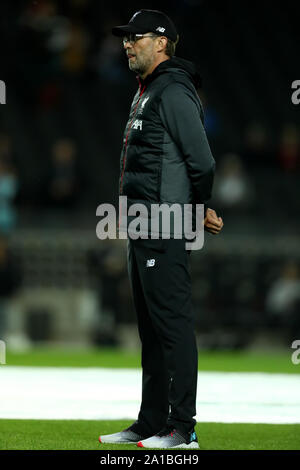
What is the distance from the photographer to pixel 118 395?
7.97 meters

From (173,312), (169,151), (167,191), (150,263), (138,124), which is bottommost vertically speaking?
(173,312)

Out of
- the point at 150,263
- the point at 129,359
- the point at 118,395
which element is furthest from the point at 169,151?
the point at 129,359

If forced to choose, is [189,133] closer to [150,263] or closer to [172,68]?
[172,68]

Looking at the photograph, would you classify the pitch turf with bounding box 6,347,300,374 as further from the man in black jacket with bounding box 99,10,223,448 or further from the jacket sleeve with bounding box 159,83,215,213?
the jacket sleeve with bounding box 159,83,215,213

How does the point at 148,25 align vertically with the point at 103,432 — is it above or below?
above

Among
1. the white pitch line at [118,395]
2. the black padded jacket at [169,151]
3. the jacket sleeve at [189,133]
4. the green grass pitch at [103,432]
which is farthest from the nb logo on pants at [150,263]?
the white pitch line at [118,395]

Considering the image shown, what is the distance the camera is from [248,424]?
6.38 m

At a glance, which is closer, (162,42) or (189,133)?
(189,133)

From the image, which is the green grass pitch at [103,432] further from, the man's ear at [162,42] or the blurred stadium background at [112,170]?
the blurred stadium background at [112,170]

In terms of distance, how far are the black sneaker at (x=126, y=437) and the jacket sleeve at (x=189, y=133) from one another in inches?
50.5

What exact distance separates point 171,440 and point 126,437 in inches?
14.7

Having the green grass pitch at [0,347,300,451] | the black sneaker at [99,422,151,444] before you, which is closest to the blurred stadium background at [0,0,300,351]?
the green grass pitch at [0,347,300,451]

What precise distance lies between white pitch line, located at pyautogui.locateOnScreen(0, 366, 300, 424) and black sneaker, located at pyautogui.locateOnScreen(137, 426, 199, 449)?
3.63 feet
